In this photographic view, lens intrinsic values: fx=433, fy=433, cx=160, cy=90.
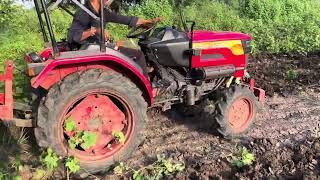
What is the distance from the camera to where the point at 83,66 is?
13.6 feet

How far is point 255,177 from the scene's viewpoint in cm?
375

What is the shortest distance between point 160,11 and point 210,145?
27.9 feet

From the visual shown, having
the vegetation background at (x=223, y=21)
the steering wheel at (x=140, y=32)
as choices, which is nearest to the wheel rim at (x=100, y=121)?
the steering wheel at (x=140, y=32)

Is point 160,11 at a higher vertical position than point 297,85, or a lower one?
higher

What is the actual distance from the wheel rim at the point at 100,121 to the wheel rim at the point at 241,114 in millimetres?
1448

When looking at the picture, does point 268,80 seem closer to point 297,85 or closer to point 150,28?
point 297,85

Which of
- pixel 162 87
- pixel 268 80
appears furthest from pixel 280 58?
pixel 162 87

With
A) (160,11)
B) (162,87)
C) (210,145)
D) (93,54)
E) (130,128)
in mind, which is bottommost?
(210,145)

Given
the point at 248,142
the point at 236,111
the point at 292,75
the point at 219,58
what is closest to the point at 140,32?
the point at 219,58

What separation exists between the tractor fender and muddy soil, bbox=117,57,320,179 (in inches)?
37.3

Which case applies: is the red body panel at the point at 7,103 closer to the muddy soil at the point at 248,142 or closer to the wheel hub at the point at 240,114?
the muddy soil at the point at 248,142

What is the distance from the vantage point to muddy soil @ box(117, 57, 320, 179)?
3.97 metres

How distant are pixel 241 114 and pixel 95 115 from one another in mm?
1924

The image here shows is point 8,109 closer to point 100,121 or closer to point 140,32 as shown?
point 100,121
